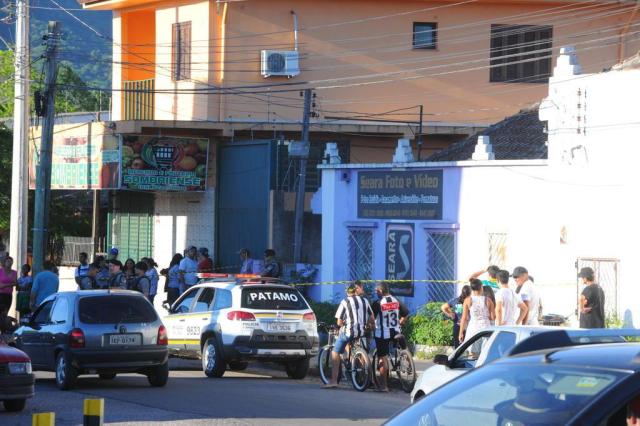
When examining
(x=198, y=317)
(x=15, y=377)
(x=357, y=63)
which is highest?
(x=357, y=63)

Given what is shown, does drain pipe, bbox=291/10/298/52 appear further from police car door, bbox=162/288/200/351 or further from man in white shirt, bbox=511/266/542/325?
man in white shirt, bbox=511/266/542/325

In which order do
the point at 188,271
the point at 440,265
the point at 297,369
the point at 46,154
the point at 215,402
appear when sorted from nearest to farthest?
the point at 215,402
the point at 297,369
the point at 440,265
the point at 188,271
the point at 46,154

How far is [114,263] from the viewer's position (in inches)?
1003

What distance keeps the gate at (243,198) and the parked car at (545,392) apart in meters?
26.1

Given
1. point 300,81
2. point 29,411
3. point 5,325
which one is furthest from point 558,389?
point 300,81

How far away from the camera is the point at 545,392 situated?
5.78 meters

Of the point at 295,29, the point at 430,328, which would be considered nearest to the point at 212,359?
the point at 430,328

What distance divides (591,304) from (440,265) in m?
7.03

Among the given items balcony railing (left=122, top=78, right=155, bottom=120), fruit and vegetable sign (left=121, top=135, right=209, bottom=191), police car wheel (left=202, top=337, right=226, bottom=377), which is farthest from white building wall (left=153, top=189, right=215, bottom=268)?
police car wheel (left=202, top=337, right=226, bottom=377)

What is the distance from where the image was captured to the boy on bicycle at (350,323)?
18656mm

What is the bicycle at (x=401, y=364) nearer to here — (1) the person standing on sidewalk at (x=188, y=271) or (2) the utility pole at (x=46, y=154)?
(1) the person standing on sidewalk at (x=188, y=271)

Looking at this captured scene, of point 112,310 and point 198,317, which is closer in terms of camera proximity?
point 112,310

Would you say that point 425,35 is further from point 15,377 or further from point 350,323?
point 15,377

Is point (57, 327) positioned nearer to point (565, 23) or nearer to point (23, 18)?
point (23, 18)
